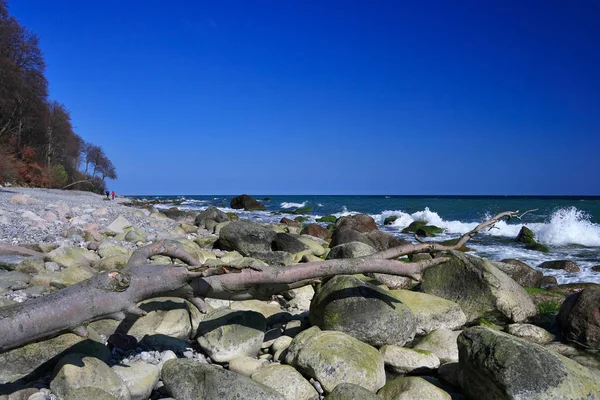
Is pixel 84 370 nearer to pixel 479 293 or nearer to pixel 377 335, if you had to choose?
pixel 377 335

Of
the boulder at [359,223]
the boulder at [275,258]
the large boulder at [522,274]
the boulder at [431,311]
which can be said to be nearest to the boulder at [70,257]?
the boulder at [275,258]

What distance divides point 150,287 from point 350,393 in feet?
6.93

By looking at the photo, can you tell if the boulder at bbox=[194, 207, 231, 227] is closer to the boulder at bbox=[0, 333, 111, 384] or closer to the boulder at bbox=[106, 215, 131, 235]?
the boulder at bbox=[106, 215, 131, 235]

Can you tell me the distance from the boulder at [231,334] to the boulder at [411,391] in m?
1.63

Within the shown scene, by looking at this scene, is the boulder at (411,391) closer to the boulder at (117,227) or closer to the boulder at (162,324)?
the boulder at (162,324)

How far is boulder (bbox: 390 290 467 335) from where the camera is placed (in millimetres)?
6453

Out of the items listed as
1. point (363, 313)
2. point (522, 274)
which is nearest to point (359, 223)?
point (522, 274)

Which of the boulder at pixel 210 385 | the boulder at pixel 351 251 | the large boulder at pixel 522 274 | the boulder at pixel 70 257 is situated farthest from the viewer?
the large boulder at pixel 522 274

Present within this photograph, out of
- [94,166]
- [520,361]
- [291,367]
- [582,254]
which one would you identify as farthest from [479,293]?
[94,166]

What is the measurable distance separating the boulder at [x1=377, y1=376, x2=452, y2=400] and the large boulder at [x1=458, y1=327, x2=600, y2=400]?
417 mm

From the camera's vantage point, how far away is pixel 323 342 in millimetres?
4863

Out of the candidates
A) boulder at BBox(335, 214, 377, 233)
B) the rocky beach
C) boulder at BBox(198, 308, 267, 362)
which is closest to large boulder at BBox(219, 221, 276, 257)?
the rocky beach

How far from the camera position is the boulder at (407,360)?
518cm

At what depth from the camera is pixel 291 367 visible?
4.63 metres
